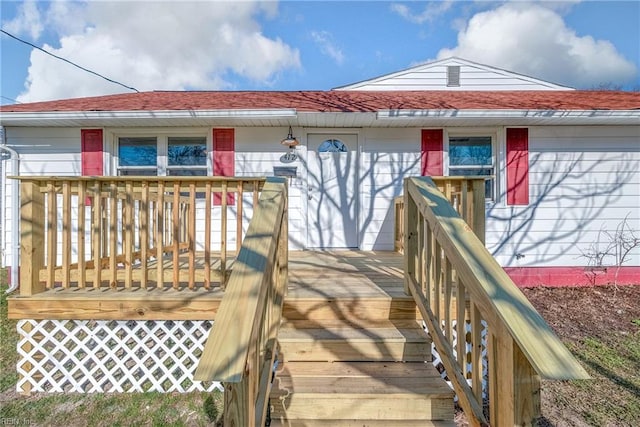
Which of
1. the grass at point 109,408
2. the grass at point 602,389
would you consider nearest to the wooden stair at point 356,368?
the grass at point 109,408

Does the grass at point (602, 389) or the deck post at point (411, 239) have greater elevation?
the deck post at point (411, 239)

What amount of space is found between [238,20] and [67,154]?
621 inches

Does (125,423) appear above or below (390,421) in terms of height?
below

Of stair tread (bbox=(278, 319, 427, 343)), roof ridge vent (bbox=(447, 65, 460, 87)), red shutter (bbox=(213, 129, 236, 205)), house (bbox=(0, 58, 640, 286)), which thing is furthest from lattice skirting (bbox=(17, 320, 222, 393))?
roof ridge vent (bbox=(447, 65, 460, 87))

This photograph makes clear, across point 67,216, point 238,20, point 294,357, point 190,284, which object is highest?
point 238,20

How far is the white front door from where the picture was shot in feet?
18.4

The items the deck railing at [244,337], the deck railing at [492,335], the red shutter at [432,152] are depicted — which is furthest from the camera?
the red shutter at [432,152]

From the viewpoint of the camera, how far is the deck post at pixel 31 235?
2699 mm

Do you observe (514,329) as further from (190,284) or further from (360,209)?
(360,209)

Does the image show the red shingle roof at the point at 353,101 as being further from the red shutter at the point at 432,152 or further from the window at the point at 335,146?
the window at the point at 335,146

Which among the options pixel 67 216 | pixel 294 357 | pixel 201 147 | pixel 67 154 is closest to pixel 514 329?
pixel 294 357

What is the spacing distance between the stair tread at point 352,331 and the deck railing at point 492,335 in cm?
25

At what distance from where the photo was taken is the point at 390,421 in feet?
6.42

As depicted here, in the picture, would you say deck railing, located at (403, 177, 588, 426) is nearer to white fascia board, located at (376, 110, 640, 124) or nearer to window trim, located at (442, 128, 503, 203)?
white fascia board, located at (376, 110, 640, 124)
